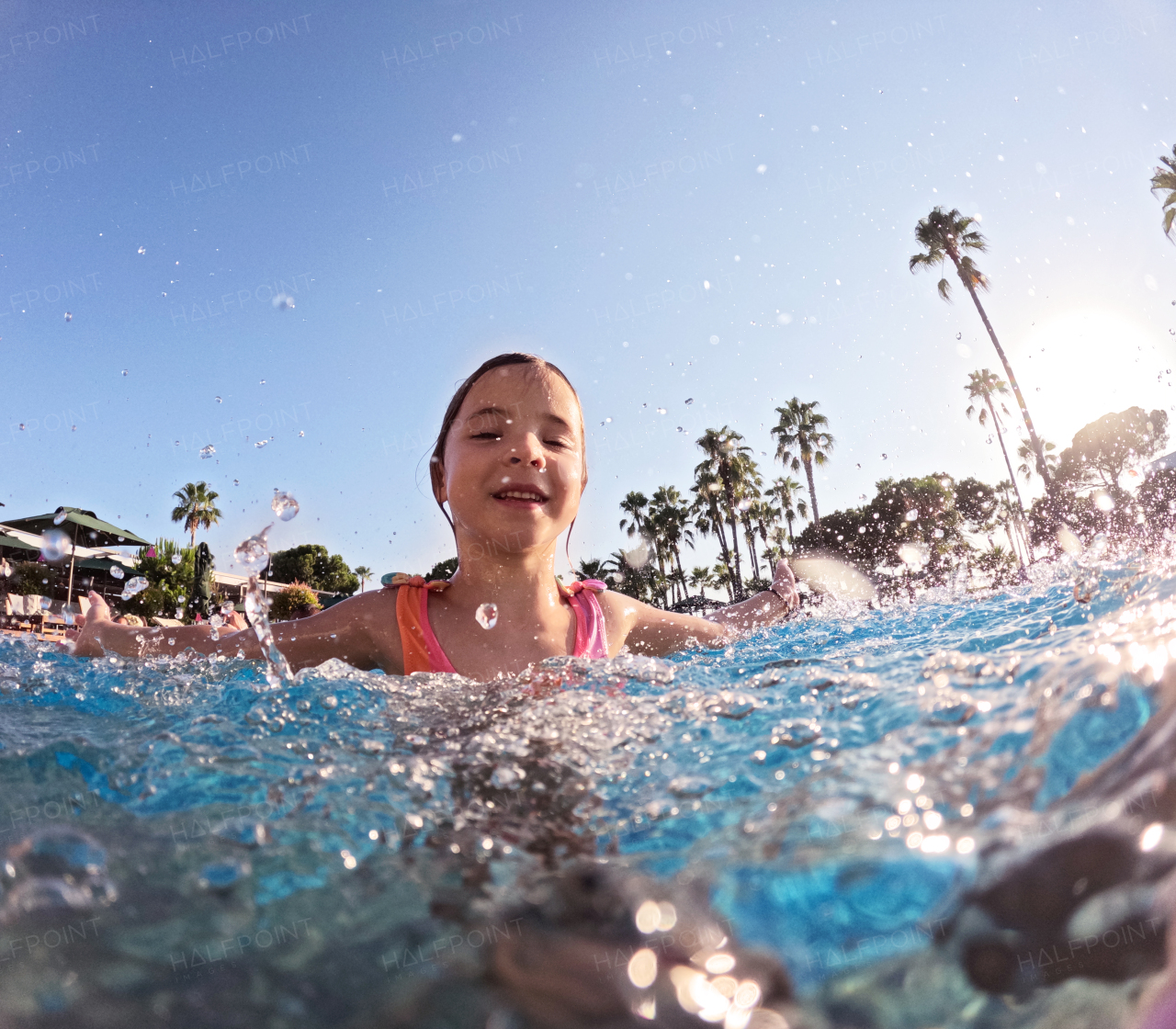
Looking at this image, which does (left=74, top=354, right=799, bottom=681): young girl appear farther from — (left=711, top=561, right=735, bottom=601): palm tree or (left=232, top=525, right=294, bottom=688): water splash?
(left=711, top=561, right=735, bottom=601): palm tree

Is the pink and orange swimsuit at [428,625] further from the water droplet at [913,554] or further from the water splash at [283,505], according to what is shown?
the water droplet at [913,554]

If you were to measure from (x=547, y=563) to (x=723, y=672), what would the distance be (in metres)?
0.95

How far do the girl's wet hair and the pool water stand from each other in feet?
5.21

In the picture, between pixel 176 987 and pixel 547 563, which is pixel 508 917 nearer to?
pixel 176 987

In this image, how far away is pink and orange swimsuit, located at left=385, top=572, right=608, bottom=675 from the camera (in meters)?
2.51

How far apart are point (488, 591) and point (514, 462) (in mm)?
584

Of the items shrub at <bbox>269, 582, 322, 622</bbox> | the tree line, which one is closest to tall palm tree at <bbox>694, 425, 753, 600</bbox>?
the tree line

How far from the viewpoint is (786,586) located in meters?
3.52

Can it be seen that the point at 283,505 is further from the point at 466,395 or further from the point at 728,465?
the point at 728,465

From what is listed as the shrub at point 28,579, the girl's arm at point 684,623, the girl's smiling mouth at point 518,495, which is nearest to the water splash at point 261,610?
the girl's smiling mouth at point 518,495

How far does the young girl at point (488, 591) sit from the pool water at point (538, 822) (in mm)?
695

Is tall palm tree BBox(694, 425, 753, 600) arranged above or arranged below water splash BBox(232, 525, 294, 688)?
above

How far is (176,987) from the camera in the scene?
867mm

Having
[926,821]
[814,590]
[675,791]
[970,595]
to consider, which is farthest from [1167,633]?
[814,590]
